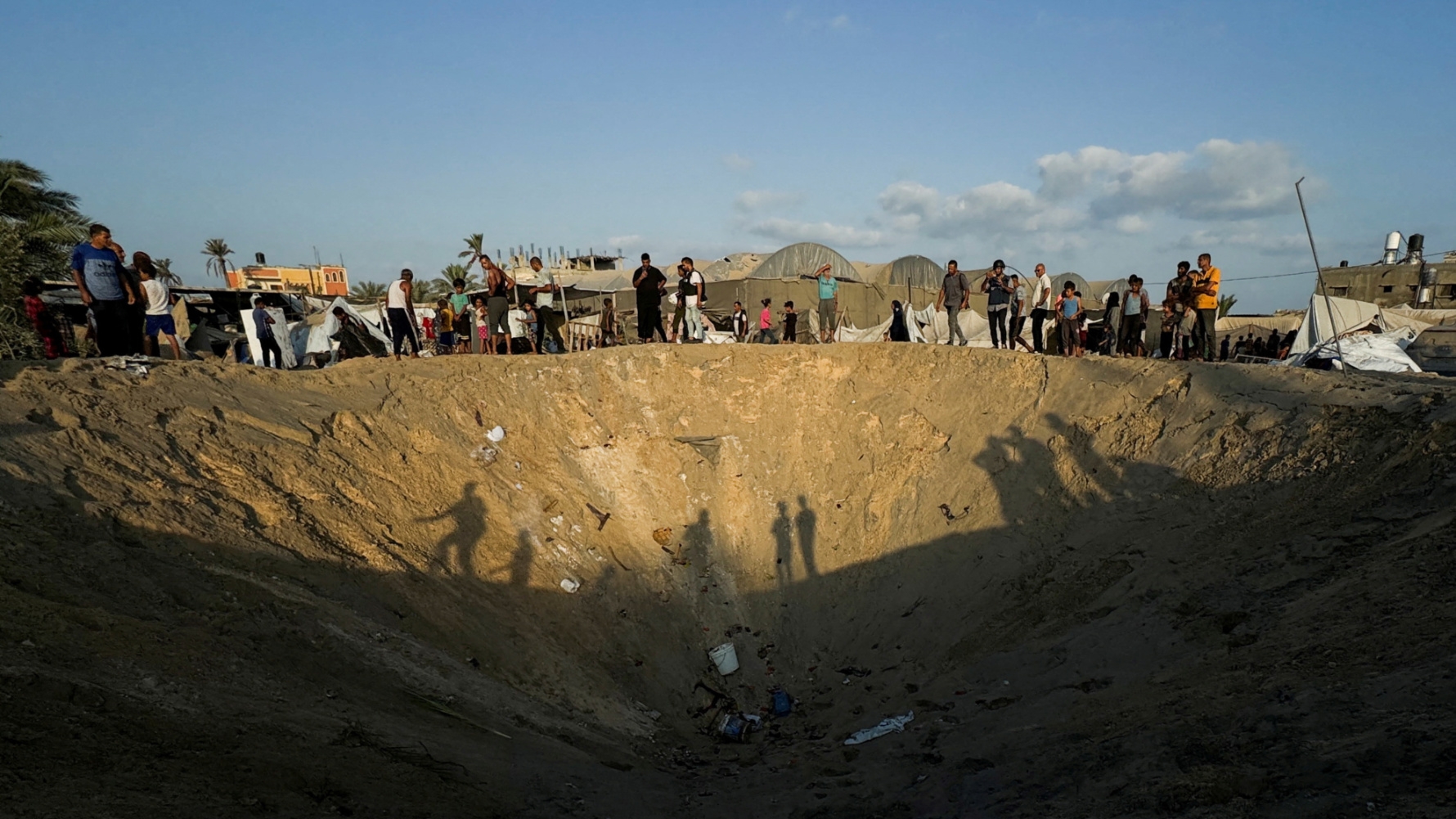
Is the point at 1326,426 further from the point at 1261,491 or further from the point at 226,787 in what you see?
the point at 226,787

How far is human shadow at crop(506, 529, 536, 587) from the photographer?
29.2 ft

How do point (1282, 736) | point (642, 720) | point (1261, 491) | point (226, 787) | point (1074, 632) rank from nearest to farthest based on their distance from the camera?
point (226, 787) → point (1282, 736) → point (1074, 632) → point (1261, 491) → point (642, 720)

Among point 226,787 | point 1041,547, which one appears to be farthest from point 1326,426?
point 226,787

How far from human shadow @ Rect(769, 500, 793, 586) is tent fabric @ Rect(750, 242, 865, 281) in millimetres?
14620

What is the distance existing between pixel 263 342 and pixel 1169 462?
1371cm

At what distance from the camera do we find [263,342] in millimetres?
12453

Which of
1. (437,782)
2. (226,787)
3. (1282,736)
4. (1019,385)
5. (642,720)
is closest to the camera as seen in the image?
(226,787)

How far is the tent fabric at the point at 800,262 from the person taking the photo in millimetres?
24891

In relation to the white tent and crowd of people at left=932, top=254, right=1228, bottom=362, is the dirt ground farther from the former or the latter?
the white tent

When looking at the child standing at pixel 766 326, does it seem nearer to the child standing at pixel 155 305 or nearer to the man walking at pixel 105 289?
the child standing at pixel 155 305

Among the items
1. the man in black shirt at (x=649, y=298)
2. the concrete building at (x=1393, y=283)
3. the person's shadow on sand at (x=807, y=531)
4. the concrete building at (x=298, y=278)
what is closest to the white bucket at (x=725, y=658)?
the person's shadow on sand at (x=807, y=531)

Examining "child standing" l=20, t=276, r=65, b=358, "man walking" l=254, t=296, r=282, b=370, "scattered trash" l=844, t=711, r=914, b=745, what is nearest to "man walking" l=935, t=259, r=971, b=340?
"scattered trash" l=844, t=711, r=914, b=745

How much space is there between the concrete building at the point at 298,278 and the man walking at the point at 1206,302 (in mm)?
35031

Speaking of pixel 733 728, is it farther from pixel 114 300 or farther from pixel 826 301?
pixel 826 301
